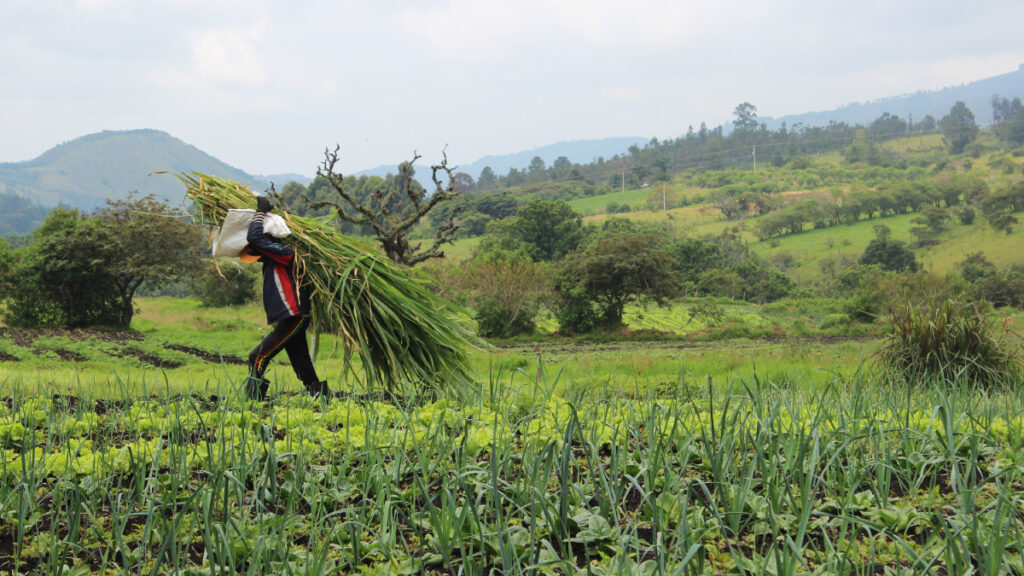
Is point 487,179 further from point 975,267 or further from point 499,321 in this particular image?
point 499,321

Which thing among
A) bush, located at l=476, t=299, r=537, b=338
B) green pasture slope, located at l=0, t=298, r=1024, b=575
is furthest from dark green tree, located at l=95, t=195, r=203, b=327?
green pasture slope, located at l=0, t=298, r=1024, b=575

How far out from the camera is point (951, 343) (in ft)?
26.5

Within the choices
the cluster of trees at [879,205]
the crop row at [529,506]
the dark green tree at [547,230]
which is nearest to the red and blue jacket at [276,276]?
the crop row at [529,506]

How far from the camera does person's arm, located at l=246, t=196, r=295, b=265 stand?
499 cm

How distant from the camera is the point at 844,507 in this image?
213 cm

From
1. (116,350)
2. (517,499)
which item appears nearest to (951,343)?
(517,499)

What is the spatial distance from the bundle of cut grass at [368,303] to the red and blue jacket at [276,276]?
0.36 ft

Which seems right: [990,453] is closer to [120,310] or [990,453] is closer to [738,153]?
[120,310]

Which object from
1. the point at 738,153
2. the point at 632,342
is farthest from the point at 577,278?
the point at 738,153

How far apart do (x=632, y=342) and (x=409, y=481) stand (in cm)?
2917

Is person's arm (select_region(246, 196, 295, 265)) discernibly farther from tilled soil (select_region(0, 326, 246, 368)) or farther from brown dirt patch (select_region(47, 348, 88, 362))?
brown dirt patch (select_region(47, 348, 88, 362))

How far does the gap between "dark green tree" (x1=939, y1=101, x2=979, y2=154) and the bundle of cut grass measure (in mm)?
142640

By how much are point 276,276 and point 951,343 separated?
7903 millimetres

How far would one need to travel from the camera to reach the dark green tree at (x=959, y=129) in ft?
395
